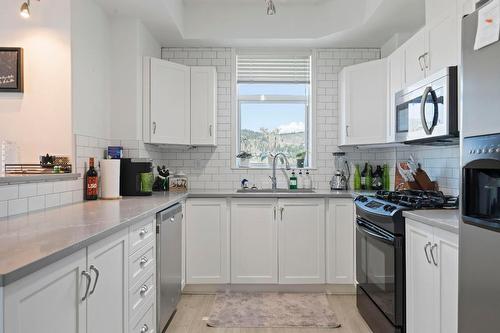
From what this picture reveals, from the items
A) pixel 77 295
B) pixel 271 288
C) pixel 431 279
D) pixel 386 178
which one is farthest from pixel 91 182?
pixel 386 178

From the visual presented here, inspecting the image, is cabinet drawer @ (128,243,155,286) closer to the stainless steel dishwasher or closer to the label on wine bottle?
the stainless steel dishwasher

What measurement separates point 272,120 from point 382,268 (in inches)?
89.3

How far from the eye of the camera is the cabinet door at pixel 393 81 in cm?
318

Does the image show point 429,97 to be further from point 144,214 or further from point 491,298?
point 144,214

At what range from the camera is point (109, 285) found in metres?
1.74

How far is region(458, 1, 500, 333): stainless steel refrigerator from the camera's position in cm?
139

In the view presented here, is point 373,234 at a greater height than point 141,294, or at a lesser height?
greater

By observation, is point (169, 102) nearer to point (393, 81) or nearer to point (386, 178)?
point (393, 81)

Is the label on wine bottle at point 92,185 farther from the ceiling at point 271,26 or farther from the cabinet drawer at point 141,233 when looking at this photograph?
the ceiling at point 271,26

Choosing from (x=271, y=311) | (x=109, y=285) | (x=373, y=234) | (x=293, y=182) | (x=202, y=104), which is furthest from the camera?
(x=293, y=182)

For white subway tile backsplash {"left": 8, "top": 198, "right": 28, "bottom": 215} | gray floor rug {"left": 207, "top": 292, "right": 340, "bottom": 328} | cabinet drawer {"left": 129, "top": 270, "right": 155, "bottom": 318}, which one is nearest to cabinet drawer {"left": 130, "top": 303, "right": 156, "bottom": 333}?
cabinet drawer {"left": 129, "top": 270, "right": 155, "bottom": 318}

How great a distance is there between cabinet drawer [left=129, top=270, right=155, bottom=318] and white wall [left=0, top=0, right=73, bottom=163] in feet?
3.58

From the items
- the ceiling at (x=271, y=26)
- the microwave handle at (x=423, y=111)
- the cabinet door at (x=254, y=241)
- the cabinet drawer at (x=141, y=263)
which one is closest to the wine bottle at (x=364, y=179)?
the cabinet door at (x=254, y=241)

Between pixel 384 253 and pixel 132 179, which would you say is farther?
pixel 132 179
